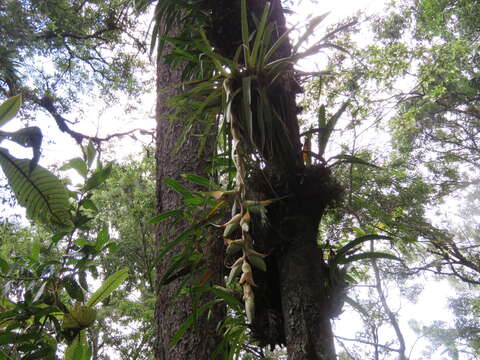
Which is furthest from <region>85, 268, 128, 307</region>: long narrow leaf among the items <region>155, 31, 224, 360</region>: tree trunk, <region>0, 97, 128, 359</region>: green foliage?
<region>155, 31, 224, 360</region>: tree trunk

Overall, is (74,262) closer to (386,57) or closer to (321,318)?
(321,318)

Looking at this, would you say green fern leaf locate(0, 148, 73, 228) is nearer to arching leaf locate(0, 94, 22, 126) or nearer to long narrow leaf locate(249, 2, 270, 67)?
arching leaf locate(0, 94, 22, 126)

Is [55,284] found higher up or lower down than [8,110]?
lower down

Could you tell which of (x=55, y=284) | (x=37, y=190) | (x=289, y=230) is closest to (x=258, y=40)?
(x=289, y=230)

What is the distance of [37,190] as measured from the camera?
0.62m

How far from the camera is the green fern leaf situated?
1.85 feet

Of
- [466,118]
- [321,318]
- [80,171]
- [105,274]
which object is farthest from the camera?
[466,118]

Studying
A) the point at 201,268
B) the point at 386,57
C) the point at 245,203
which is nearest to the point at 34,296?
the point at 201,268

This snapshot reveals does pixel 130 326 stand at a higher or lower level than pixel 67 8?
lower

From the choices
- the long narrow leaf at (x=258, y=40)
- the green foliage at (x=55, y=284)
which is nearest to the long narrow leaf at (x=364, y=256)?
the long narrow leaf at (x=258, y=40)

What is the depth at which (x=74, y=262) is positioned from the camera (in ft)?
3.00

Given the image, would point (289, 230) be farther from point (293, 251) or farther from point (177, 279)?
point (177, 279)

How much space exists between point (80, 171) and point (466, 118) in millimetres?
7957

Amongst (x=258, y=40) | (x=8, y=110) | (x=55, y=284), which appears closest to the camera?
(x=8, y=110)
